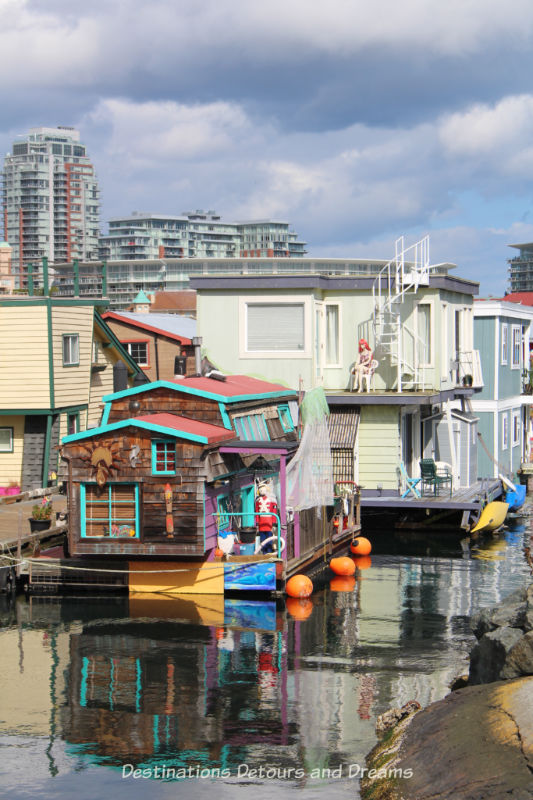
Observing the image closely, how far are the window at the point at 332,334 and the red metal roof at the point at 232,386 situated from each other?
532cm

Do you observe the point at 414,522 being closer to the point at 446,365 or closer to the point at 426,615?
the point at 446,365

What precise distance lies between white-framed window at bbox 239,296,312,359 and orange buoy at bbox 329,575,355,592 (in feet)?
31.0

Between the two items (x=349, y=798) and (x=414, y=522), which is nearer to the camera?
(x=349, y=798)

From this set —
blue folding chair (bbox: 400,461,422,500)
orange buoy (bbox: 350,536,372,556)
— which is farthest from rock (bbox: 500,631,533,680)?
blue folding chair (bbox: 400,461,422,500)

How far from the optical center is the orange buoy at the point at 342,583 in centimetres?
2756

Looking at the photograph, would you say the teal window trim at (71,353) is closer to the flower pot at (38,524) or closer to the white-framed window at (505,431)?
the flower pot at (38,524)

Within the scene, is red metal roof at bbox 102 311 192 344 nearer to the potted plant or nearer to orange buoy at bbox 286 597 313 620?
the potted plant

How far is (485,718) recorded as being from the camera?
1323 centimetres

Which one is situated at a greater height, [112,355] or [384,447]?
[112,355]

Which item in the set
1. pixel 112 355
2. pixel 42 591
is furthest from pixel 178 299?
pixel 42 591

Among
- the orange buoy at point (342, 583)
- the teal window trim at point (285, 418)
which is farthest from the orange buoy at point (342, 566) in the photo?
the teal window trim at point (285, 418)

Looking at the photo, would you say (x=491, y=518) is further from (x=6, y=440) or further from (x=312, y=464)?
(x=6, y=440)

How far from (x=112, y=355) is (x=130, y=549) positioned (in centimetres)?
1916

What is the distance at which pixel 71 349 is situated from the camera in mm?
38062
